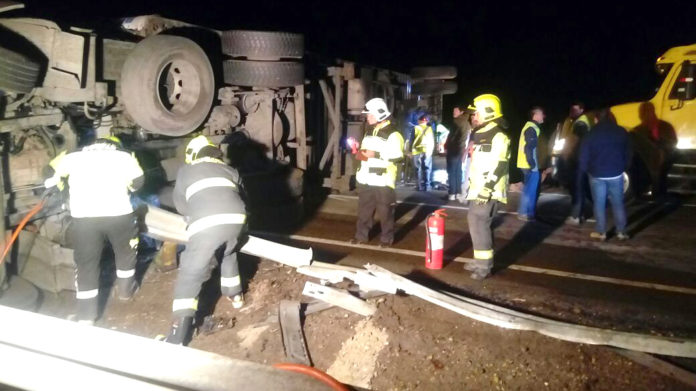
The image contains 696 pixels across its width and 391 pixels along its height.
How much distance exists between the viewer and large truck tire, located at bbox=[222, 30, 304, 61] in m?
7.19

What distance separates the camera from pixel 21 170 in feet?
17.4

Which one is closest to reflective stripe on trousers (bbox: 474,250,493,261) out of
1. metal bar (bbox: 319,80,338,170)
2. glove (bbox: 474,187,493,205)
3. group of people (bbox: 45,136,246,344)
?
glove (bbox: 474,187,493,205)

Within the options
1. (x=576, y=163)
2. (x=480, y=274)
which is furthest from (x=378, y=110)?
(x=576, y=163)

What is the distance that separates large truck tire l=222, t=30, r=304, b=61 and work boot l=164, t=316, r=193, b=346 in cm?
415

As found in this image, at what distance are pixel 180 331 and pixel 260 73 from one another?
414 centimetres

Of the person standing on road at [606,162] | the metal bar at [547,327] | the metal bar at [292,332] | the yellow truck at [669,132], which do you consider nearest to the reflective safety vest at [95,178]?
the metal bar at [292,332]

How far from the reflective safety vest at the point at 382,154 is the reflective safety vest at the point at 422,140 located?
7.57ft

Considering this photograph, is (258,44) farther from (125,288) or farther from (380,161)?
(125,288)

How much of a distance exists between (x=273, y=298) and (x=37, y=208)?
241 cm

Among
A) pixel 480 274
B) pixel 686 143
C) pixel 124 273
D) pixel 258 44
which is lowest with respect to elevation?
pixel 480 274

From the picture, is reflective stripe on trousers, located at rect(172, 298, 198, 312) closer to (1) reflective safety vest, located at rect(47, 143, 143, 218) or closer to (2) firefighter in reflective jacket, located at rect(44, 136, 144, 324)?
(2) firefighter in reflective jacket, located at rect(44, 136, 144, 324)

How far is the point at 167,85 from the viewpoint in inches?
249

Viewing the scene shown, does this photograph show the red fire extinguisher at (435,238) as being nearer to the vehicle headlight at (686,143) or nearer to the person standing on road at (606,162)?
the person standing on road at (606,162)

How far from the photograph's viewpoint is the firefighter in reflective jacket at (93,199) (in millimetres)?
4711
